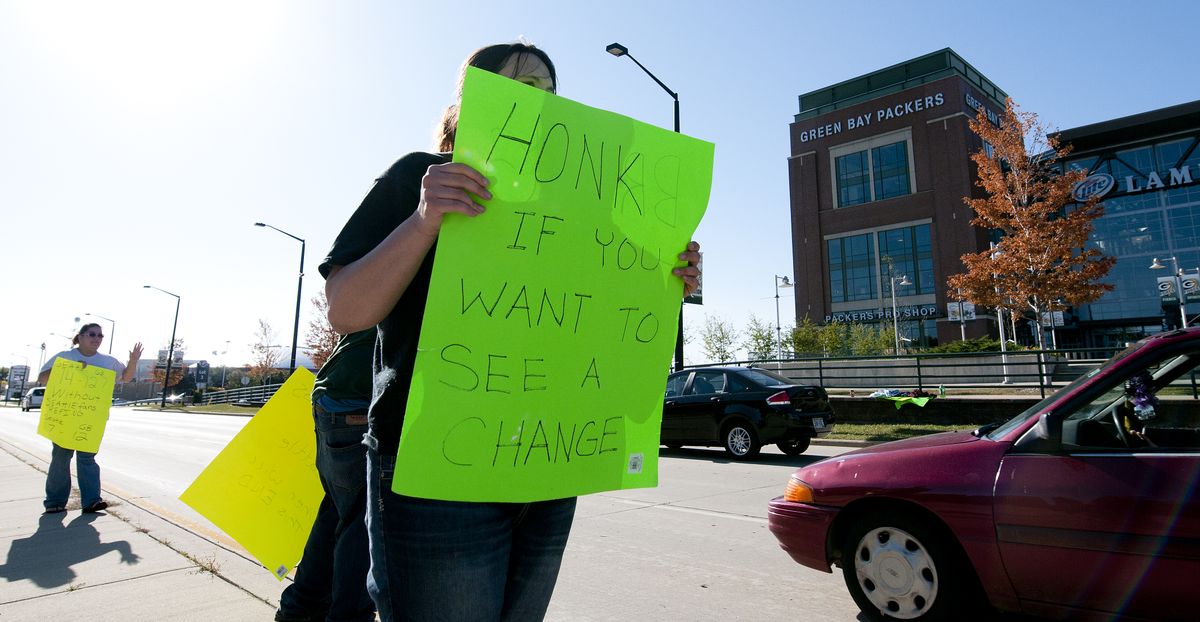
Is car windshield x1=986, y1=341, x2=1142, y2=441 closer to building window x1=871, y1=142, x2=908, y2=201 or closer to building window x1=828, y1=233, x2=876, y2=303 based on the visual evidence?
building window x1=828, y1=233, x2=876, y2=303

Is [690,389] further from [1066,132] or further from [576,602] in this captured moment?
[1066,132]

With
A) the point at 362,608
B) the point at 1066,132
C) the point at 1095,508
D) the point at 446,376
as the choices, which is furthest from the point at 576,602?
the point at 1066,132

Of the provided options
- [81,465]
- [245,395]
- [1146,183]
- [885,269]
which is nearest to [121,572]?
[81,465]

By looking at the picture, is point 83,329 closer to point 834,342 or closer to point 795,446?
point 795,446

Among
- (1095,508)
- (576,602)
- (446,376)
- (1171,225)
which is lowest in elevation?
(576,602)

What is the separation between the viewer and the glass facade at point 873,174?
2088 inches

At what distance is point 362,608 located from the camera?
285 centimetres

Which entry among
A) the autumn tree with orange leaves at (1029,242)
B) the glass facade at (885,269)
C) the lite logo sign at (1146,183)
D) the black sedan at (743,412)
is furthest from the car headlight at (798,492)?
the glass facade at (885,269)

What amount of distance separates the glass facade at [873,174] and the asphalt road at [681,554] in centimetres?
4981

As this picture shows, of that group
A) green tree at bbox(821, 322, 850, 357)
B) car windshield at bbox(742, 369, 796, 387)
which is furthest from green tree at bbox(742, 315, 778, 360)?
car windshield at bbox(742, 369, 796, 387)

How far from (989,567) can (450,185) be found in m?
3.25

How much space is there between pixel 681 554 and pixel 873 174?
5567 centimetres

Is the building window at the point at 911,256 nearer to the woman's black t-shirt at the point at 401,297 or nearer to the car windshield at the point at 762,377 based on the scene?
the car windshield at the point at 762,377

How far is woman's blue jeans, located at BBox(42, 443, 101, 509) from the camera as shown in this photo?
6.11 m
